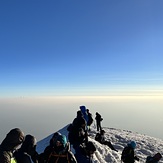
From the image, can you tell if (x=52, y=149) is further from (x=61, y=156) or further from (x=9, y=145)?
(x=9, y=145)

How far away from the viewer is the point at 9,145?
478 cm

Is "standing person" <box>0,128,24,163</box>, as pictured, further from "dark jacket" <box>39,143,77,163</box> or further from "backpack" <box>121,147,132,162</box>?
"backpack" <box>121,147,132,162</box>

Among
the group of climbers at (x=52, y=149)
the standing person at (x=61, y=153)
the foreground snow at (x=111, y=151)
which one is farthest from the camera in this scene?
the foreground snow at (x=111, y=151)

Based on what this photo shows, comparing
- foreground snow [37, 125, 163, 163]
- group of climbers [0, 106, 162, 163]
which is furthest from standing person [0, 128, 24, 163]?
foreground snow [37, 125, 163, 163]

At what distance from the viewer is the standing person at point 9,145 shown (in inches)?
182

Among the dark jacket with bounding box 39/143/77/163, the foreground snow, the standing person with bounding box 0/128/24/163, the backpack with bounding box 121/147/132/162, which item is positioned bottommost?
the foreground snow

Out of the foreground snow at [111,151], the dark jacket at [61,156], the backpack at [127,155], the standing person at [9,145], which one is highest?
the standing person at [9,145]

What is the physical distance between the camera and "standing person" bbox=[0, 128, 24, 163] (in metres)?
4.63

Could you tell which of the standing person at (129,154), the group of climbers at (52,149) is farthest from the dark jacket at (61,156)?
the standing person at (129,154)

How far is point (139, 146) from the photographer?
2417cm

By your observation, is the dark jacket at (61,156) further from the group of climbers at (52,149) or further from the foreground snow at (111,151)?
the foreground snow at (111,151)

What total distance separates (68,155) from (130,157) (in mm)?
7196

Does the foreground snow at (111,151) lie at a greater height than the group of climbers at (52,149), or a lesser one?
lesser

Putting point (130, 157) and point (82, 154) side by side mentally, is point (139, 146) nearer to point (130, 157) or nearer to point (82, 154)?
point (130, 157)
